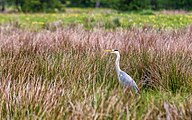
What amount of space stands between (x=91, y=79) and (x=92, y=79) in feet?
0.12

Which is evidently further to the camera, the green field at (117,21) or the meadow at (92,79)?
the green field at (117,21)

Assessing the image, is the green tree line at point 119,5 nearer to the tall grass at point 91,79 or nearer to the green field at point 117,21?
the green field at point 117,21

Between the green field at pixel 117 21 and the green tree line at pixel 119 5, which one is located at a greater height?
the green field at pixel 117 21

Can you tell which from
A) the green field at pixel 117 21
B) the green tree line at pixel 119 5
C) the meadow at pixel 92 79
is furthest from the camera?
the green tree line at pixel 119 5

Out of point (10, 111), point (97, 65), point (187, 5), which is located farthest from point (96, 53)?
point (187, 5)

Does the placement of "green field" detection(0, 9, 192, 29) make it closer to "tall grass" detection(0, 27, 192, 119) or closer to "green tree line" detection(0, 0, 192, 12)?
"tall grass" detection(0, 27, 192, 119)

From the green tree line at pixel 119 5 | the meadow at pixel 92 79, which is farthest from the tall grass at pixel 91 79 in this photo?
the green tree line at pixel 119 5

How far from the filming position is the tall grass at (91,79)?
2754 millimetres

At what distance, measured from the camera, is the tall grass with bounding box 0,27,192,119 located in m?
2.75

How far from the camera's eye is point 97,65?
4.20 m

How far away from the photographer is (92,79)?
3.86 metres

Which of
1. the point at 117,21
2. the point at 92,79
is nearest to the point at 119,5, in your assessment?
the point at 117,21

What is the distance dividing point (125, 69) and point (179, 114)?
154cm

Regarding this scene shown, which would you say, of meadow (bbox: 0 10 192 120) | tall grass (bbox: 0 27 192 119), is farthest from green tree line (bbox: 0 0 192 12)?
tall grass (bbox: 0 27 192 119)
